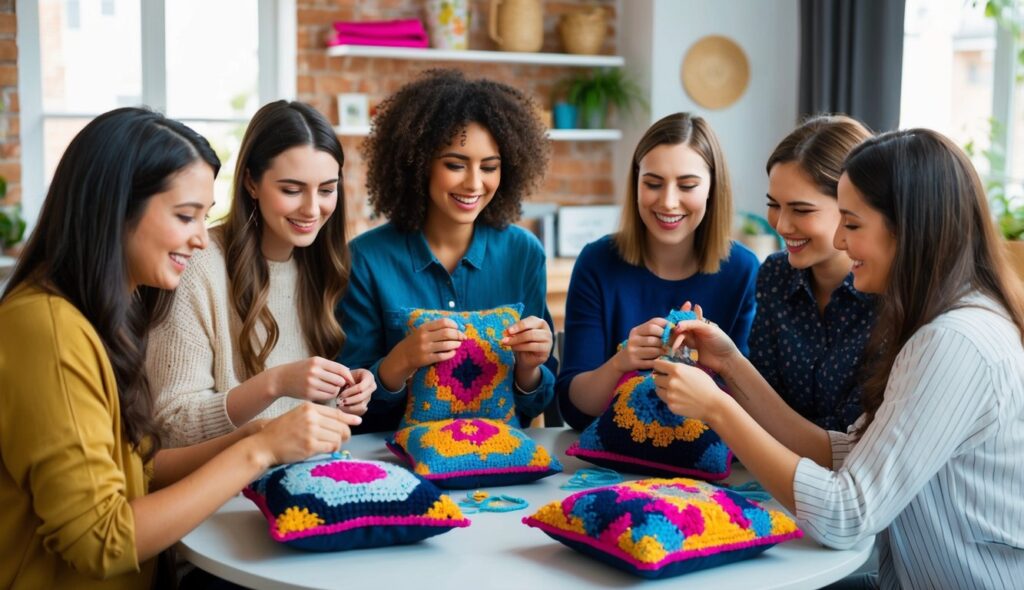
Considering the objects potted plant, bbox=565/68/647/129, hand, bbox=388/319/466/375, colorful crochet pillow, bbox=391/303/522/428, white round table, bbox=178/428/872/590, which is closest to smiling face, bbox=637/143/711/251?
colorful crochet pillow, bbox=391/303/522/428

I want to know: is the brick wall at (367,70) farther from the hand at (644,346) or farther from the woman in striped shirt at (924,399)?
the woman in striped shirt at (924,399)

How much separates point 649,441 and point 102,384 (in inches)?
37.1

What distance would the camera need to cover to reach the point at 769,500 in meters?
1.85

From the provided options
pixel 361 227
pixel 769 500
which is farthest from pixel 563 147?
pixel 769 500

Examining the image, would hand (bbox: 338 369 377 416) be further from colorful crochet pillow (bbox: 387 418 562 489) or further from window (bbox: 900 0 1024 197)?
window (bbox: 900 0 1024 197)

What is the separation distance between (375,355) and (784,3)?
11.6 feet

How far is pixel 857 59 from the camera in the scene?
15.2ft

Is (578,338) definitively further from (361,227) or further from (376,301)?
A: (361,227)

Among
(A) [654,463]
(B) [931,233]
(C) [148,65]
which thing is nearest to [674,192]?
(A) [654,463]

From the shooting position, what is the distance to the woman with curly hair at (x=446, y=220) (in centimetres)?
243

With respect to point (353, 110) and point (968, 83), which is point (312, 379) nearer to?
point (353, 110)

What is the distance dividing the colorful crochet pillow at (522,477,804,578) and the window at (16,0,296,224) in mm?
3272

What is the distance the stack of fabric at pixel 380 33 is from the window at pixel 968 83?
2155mm

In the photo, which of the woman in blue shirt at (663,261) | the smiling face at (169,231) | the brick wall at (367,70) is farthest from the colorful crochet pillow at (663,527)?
the brick wall at (367,70)
